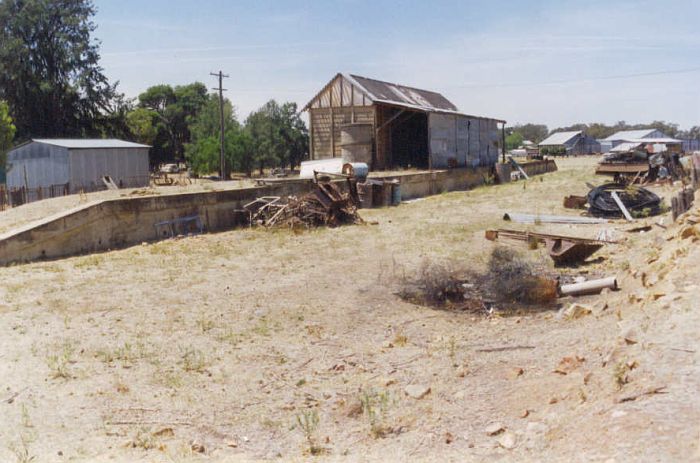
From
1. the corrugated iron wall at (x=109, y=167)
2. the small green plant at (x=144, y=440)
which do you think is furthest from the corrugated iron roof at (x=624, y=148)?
the small green plant at (x=144, y=440)

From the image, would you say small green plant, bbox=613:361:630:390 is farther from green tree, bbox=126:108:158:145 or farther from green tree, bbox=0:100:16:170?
green tree, bbox=126:108:158:145

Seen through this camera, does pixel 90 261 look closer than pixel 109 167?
Yes

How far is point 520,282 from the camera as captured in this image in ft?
30.9

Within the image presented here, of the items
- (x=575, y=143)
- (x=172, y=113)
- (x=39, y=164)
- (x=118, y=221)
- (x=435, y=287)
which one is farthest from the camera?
(x=575, y=143)

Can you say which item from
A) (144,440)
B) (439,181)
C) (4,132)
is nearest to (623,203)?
(439,181)

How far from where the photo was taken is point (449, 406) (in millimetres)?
5469

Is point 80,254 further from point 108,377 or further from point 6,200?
point 6,200

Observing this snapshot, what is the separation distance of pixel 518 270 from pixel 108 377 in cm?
670

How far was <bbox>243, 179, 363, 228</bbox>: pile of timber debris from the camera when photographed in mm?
16875

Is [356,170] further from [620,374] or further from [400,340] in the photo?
[620,374]

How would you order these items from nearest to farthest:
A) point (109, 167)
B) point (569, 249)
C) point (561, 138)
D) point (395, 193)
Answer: point (569, 249) → point (395, 193) → point (109, 167) → point (561, 138)

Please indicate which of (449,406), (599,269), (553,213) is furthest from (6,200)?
(449,406)

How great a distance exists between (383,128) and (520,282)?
23.4 metres

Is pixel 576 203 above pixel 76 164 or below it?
below
